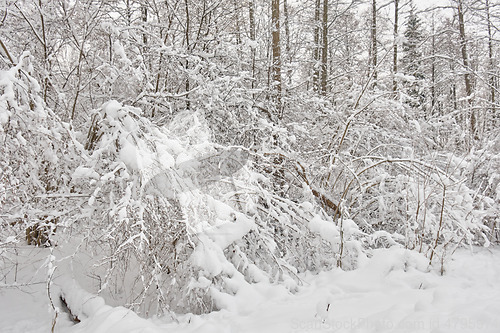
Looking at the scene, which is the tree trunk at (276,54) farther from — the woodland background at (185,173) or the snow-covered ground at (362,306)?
the snow-covered ground at (362,306)

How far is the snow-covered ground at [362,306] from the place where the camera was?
208 cm

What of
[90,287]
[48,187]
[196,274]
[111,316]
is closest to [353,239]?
[196,274]

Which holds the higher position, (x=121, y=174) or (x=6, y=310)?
(x=121, y=174)

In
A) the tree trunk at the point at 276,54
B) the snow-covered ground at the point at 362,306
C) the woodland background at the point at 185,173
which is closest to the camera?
the snow-covered ground at the point at 362,306

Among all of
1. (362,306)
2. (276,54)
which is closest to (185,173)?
(362,306)

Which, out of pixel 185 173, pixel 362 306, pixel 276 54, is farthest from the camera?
pixel 276 54

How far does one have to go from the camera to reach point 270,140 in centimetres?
490

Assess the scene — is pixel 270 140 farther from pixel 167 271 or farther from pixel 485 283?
pixel 485 283

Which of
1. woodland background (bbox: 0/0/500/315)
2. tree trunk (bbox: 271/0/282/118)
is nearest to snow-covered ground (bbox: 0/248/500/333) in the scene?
woodland background (bbox: 0/0/500/315)

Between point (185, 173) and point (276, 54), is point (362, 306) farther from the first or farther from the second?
point (276, 54)

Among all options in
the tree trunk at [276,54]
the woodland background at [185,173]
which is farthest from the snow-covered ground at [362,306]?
the tree trunk at [276,54]

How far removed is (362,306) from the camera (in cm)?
245

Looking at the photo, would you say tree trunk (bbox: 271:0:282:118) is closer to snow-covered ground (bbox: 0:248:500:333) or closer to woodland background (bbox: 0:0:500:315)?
woodland background (bbox: 0:0:500:315)

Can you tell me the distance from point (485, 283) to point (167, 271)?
305 cm
